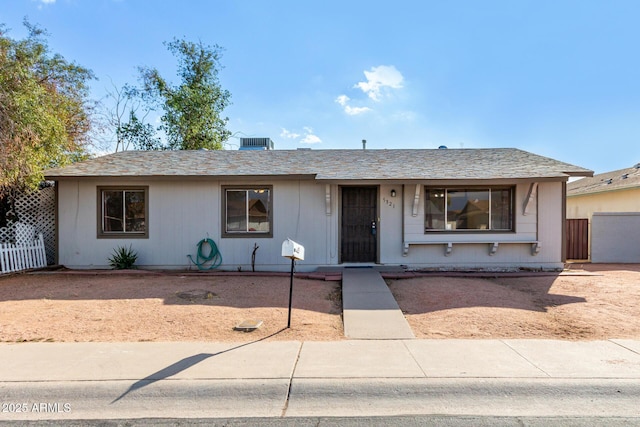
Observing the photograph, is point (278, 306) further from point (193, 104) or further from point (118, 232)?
point (193, 104)

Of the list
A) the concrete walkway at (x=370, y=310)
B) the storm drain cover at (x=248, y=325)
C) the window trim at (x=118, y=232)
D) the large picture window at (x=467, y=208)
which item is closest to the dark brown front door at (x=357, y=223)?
the concrete walkway at (x=370, y=310)

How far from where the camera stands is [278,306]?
684 cm

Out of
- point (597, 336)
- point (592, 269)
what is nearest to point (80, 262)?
point (597, 336)

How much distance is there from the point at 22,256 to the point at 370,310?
9785mm

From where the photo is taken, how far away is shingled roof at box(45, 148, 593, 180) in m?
9.84

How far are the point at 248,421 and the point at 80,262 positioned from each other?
31.6 ft

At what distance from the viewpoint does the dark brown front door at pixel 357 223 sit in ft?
34.3

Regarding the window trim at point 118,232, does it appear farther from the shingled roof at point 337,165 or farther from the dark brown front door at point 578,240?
the dark brown front door at point 578,240

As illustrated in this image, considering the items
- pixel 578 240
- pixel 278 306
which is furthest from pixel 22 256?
pixel 578 240

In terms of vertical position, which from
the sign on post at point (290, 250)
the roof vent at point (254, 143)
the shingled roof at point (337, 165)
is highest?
the roof vent at point (254, 143)

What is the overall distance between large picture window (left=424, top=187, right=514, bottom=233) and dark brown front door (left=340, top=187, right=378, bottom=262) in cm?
158

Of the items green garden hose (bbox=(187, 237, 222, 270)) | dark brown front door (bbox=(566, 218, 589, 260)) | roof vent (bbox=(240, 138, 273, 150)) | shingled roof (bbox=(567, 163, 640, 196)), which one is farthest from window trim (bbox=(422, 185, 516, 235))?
shingled roof (bbox=(567, 163, 640, 196))

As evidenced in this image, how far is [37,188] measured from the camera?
1070cm

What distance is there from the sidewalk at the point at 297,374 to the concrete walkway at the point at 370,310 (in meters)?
0.34
